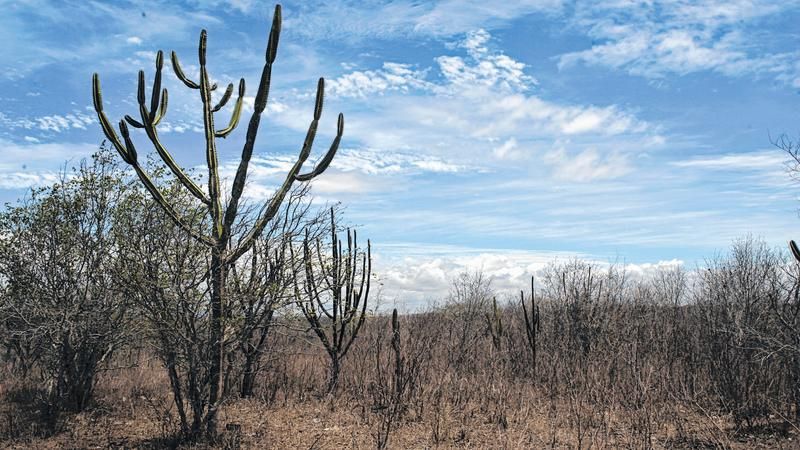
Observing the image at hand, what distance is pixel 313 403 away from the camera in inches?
457

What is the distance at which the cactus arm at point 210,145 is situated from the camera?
27.9 feet

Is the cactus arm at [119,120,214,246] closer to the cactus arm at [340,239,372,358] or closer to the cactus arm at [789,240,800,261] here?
the cactus arm at [340,239,372,358]

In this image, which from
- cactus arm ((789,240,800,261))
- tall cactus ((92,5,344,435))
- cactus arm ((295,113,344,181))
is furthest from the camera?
cactus arm ((789,240,800,261))

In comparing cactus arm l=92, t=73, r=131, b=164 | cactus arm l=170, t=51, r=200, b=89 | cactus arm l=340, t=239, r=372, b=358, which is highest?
cactus arm l=170, t=51, r=200, b=89

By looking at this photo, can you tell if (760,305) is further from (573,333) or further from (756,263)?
(573,333)

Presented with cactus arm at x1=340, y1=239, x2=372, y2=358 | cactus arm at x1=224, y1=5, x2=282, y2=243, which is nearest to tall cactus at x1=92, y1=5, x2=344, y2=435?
cactus arm at x1=224, y1=5, x2=282, y2=243

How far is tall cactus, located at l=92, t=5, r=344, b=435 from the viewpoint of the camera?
324 inches

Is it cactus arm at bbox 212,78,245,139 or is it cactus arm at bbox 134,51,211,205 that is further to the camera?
cactus arm at bbox 212,78,245,139

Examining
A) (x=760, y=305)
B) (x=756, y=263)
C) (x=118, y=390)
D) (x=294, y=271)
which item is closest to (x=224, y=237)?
(x=294, y=271)

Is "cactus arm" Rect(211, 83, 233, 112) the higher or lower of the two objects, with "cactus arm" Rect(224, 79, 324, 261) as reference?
higher

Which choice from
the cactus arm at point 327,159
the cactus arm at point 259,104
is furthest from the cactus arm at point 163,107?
the cactus arm at point 327,159

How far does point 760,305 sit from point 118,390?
13.3m

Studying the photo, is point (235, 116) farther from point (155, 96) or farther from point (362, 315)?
point (362, 315)

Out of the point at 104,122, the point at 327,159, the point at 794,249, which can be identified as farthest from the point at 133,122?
the point at 794,249
